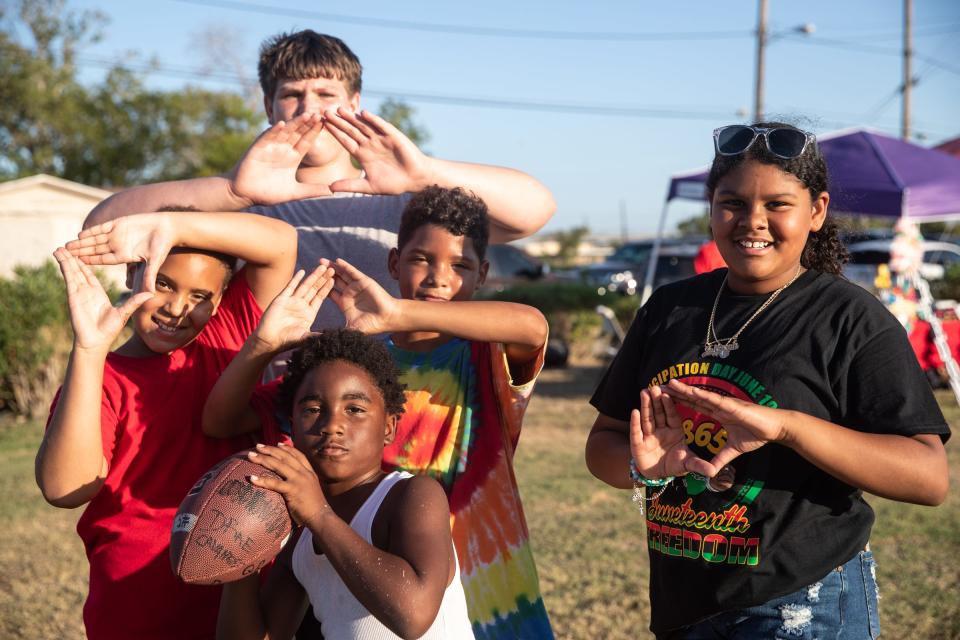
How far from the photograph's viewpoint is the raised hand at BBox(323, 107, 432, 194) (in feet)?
10.2

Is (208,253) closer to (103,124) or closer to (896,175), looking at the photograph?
(896,175)

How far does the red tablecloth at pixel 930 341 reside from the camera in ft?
33.5

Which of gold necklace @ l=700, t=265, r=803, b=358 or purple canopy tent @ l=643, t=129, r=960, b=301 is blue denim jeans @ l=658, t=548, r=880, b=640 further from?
purple canopy tent @ l=643, t=129, r=960, b=301

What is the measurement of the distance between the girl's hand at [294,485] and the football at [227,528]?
30mm

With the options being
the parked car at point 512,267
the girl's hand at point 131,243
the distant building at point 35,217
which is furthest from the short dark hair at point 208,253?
the distant building at point 35,217

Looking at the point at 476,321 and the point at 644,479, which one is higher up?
the point at 476,321

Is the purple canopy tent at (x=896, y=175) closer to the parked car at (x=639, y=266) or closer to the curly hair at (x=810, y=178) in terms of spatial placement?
the parked car at (x=639, y=266)

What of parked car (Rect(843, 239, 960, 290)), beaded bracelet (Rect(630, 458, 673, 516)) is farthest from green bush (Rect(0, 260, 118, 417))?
parked car (Rect(843, 239, 960, 290))

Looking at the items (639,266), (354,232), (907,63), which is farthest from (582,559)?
(907,63)

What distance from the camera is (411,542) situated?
2266mm

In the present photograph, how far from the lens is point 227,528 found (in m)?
2.23

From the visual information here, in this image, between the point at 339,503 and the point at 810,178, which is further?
the point at 810,178

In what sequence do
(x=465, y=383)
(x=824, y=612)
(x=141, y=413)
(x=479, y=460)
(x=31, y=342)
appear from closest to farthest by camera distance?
(x=824, y=612) → (x=141, y=413) → (x=479, y=460) → (x=465, y=383) → (x=31, y=342)

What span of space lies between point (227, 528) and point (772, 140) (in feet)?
6.00
